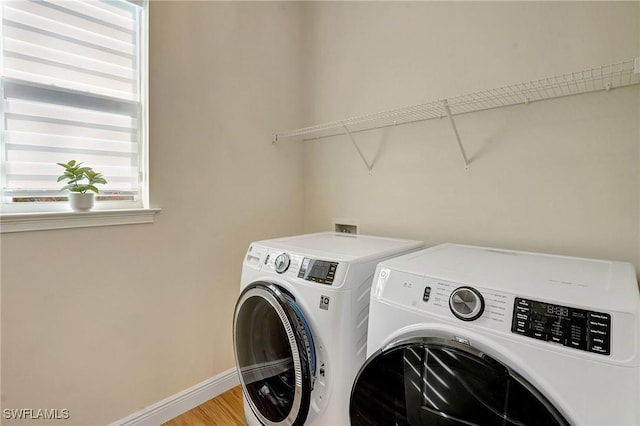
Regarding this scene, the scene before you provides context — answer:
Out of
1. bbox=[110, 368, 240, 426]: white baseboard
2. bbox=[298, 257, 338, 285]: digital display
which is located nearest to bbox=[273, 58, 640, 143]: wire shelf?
bbox=[298, 257, 338, 285]: digital display

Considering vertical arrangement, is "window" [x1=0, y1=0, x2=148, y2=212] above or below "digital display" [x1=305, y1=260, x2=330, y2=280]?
above

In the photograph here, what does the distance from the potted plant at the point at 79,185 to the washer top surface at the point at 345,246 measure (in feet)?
2.49

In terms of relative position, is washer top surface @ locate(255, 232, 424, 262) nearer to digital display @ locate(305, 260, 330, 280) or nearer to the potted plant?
digital display @ locate(305, 260, 330, 280)

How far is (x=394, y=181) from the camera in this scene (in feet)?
6.18

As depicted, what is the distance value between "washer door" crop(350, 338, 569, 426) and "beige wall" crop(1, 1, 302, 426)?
3.88ft

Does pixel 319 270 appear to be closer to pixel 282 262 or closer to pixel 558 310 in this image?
pixel 282 262

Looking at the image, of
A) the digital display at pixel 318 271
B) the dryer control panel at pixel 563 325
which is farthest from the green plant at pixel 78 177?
the dryer control panel at pixel 563 325

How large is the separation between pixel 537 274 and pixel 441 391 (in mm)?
465

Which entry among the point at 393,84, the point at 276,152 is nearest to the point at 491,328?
the point at 393,84

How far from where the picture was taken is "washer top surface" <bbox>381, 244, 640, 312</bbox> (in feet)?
2.54

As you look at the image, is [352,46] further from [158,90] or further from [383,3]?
[158,90]

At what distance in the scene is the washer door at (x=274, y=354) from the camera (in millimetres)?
1188

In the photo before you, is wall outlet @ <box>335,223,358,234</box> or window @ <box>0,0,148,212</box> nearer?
window @ <box>0,0,148,212</box>

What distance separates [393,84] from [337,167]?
0.63 metres
